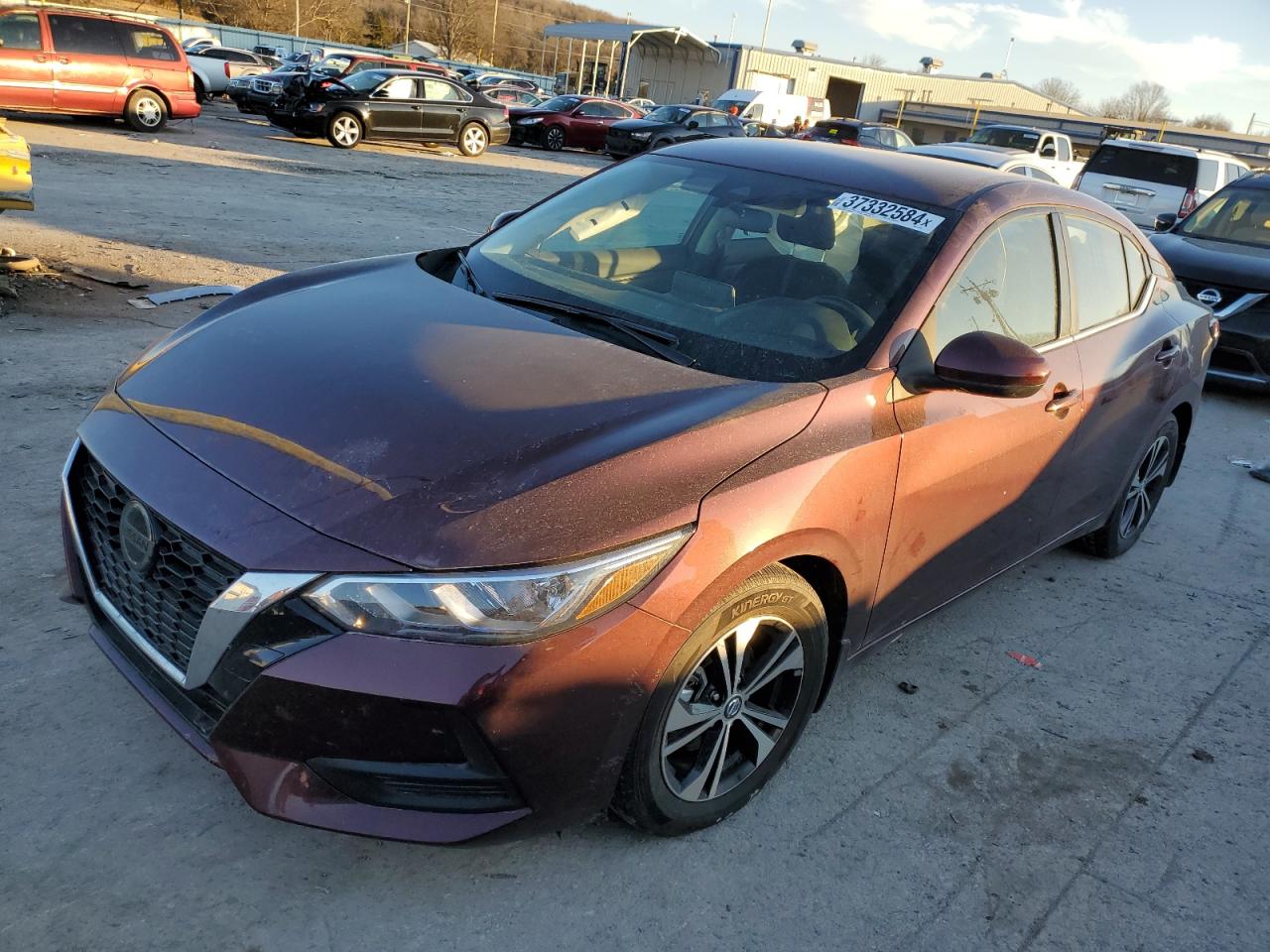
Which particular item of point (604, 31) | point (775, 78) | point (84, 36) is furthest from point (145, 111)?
point (775, 78)

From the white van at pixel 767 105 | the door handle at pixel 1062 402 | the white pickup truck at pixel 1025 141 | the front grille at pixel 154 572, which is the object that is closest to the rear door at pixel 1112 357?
the door handle at pixel 1062 402

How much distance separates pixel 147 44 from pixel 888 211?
1772 cm

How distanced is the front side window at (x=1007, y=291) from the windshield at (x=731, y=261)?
15 cm

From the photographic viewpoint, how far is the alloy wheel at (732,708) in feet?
8.22

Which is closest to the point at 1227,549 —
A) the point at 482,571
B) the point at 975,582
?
the point at 975,582

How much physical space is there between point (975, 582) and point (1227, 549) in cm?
252

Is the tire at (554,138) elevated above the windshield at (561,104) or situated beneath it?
situated beneath

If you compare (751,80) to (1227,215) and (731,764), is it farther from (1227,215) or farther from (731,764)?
(731,764)

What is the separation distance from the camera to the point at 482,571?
2.08 metres

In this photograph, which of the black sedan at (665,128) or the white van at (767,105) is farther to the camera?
the white van at (767,105)

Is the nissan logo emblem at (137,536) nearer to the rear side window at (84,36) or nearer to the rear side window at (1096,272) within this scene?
the rear side window at (1096,272)

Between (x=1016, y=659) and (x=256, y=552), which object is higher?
(x=256, y=552)

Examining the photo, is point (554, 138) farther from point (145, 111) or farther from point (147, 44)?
point (145, 111)

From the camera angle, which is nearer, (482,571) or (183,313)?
(482,571)
